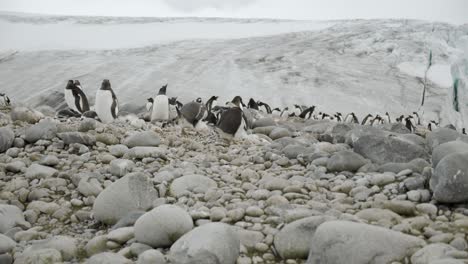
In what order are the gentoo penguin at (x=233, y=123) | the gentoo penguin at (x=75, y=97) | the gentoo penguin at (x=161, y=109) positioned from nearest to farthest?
the gentoo penguin at (x=233, y=123) → the gentoo penguin at (x=161, y=109) → the gentoo penguin at (x=75, y=97)

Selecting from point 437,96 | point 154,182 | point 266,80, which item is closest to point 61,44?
point 266,80

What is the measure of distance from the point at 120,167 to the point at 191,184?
0.73m

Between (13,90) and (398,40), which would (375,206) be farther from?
(398,40)

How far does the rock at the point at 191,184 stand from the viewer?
10.0ft

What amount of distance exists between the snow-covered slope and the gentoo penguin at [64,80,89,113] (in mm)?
8121

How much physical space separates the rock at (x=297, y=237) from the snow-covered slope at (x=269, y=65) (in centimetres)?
1385

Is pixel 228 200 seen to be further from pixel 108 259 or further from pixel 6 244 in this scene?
pixel 6 244

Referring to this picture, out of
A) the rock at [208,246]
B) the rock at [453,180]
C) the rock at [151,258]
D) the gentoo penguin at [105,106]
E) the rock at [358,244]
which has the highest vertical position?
the rock at [453,180]

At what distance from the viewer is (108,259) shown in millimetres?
2053

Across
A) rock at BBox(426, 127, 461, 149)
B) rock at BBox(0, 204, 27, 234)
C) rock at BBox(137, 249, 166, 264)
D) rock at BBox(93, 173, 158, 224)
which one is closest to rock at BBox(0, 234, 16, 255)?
rock at BBox(0, 204, 27, 234)

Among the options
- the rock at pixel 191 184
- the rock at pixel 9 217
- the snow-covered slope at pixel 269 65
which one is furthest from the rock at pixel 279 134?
the snow-covered slope at pixel 269 65

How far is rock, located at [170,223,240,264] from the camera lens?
1.97 meters

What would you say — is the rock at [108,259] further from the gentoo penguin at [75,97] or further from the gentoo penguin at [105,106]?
the gentoo penguin at [75,97]

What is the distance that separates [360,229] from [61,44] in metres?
28.0
